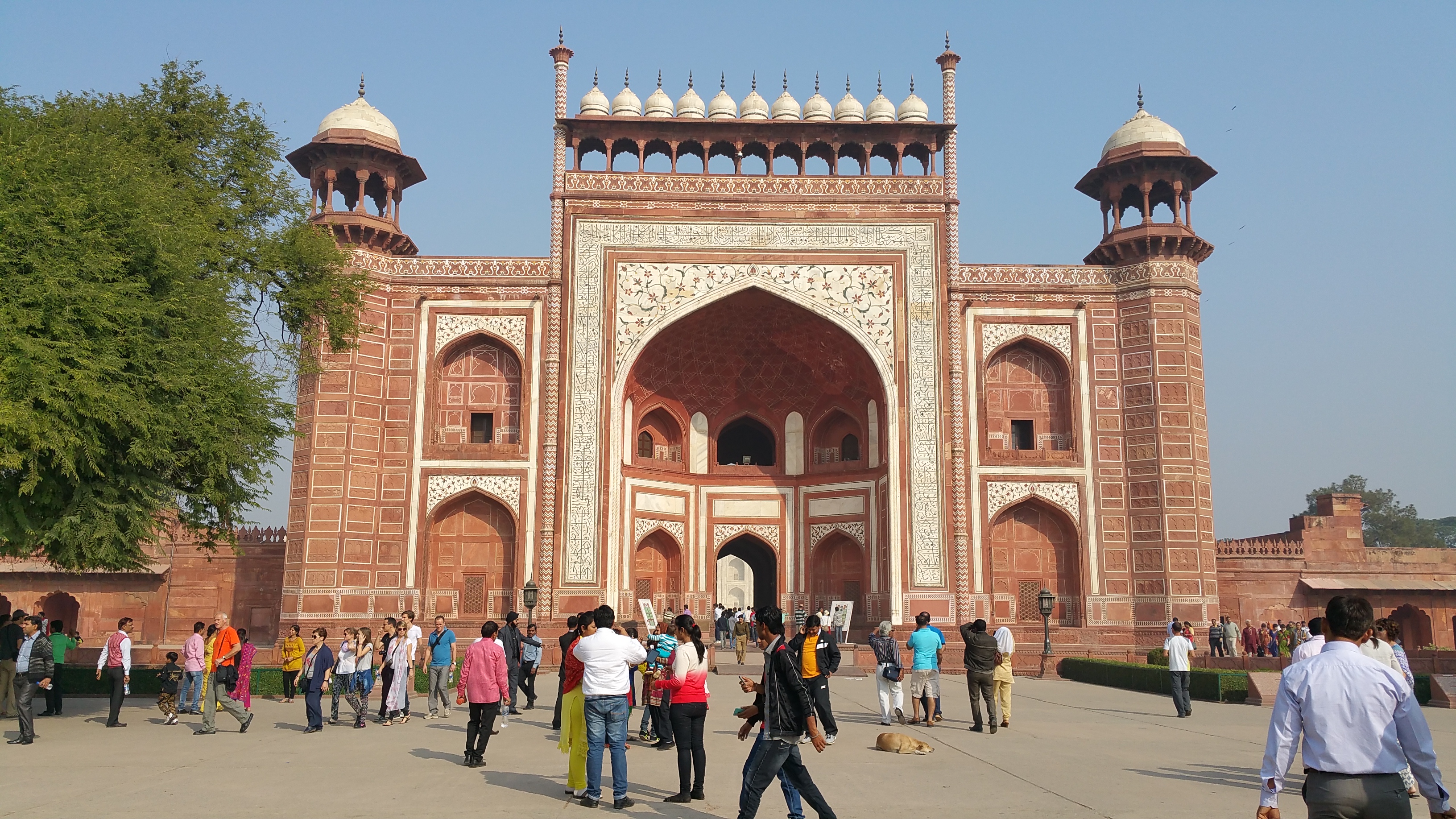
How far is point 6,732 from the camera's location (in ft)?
36.0

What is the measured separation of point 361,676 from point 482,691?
3.70m

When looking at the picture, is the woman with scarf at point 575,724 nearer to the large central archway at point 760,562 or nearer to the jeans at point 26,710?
the jeans at point 26,710

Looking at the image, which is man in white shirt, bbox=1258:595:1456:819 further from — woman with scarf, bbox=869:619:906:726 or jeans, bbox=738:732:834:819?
woman with scarf, bbox=869:619:906:726

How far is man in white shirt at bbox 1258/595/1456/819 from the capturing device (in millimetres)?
3963

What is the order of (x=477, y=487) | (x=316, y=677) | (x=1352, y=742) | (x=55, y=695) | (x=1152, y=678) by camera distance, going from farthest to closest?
(x=477, y=487), (x=1152, y=678), (x=55, y=695), (x=316, y=677), (x=1352, y=742)

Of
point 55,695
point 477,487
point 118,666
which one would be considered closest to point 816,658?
point 118,666

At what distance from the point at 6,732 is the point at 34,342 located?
3.87 meters

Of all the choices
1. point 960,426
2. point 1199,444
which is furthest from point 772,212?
point 1199,444

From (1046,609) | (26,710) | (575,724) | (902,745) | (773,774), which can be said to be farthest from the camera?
(1046,609)

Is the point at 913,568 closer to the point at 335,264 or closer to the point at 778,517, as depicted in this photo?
the point at 778,517

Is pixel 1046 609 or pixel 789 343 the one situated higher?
pixel 789 343

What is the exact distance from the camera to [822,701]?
10.2m

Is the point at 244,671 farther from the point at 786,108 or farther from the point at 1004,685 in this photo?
the point at 786,108

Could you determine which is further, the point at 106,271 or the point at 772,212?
the point at 772,212
